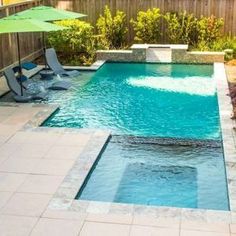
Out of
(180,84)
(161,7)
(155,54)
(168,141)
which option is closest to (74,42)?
(155,54)

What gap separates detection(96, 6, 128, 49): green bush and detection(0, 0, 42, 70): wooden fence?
2515 millimetres

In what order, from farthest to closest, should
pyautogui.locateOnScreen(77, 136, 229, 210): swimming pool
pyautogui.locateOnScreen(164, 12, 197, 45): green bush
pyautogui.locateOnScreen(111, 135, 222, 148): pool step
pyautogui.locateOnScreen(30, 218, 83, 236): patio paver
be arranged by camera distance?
pyautogui.locateOnScreen(164, 12, 197, 45): green bush
pyautogui.locateOnScreen(111, 135, 222, 148): pool step
pyautogui.locateOnScreen(77, 136, 229, 210): swimming pool
pyautogui.locateOnScreen(30, 218, 83, 236): patio paver

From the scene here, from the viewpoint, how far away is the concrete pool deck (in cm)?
596

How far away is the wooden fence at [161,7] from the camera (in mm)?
18531

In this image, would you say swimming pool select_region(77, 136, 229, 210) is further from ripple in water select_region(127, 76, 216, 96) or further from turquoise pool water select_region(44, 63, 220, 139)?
ripple in water select_region(127, 76, 216, 96)

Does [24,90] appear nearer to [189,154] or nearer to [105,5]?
[189,154]

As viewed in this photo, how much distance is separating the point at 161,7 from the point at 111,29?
2.24 metres

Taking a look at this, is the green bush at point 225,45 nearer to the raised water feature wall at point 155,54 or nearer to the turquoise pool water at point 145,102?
the raised water feature wall at point 155,54

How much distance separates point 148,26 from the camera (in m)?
18.6

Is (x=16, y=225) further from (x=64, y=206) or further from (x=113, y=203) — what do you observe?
(x=113, y=203)

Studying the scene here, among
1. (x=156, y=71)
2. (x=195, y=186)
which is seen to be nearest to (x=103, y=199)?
(x=195, y=186)

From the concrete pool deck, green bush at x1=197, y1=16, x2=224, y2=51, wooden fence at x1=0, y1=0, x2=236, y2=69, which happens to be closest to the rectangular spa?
the concrete pool deck

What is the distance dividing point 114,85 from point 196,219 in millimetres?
8738

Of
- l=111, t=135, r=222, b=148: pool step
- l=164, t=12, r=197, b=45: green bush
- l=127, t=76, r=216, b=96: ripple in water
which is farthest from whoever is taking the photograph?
l=164, t=12, r=197, b=45: green bush
